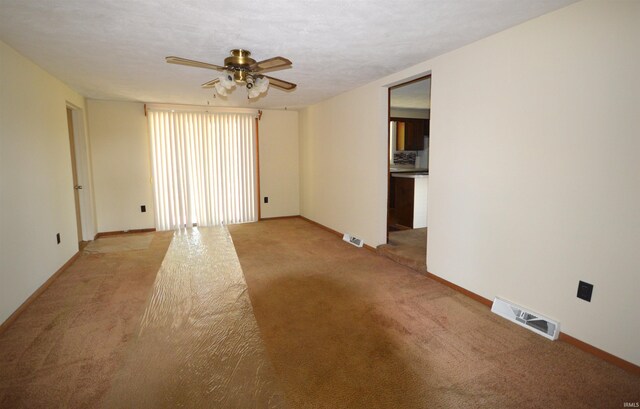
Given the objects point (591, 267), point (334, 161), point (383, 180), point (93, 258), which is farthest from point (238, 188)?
point (591, 267)

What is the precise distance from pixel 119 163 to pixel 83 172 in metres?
0.62

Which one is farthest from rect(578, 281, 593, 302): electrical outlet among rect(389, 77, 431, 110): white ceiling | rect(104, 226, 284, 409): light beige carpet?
rect(389, 77, 431, 110): white ceiling

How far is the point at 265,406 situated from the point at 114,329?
1552mm

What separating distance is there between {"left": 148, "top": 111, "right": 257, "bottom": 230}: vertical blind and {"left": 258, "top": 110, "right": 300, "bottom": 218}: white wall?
0.24m

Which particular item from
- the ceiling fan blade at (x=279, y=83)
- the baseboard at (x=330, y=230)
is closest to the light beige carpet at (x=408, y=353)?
the baseboard at (x=330, y=230)

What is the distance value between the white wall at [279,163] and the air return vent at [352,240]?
2.20 meters

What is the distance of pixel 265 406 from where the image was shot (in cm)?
173

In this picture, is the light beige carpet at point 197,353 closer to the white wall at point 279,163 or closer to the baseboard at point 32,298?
the baseboard at point 32,298

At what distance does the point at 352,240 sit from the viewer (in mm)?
4934

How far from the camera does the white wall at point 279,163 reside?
6.62 metres

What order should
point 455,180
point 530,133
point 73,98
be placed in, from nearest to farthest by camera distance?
point 530,133 → point 455,180 → point 73,98

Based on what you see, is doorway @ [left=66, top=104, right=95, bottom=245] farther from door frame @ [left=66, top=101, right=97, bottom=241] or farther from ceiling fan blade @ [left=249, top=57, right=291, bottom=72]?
ceiling fan blade @ [left=249, top=57, right=291, bottom=72]

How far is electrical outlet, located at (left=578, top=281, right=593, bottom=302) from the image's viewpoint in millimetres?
2166

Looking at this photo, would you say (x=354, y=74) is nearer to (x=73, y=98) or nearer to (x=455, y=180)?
(x=455, y=180)
